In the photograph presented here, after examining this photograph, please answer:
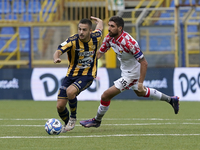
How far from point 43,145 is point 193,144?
1770 millimetres

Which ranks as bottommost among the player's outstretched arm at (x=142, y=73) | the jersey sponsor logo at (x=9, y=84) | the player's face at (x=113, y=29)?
the jersey sponsor logo at (x=9, y=84)

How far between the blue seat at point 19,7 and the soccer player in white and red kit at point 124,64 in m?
12.1

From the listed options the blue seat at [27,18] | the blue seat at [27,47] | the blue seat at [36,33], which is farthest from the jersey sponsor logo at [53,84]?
the blue seat at [27,18]

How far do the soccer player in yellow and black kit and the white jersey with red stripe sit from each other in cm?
31

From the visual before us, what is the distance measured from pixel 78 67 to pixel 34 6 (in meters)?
13.0

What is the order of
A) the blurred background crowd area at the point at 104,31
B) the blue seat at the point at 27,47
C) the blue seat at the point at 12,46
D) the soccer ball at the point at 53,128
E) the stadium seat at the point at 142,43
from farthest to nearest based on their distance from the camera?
the blue seat at the point at 12,46
the blue seat at the point at 27,47
the stadium seat at the point at 142,43
the blurred background crowd area at the point at 104,31
the soccer ball at the point at 53,128

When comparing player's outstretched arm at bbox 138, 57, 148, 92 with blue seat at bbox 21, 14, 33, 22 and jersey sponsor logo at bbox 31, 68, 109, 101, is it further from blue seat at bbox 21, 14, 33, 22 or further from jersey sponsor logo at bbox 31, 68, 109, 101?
blue seat at bbox 21, 14, 33, 22

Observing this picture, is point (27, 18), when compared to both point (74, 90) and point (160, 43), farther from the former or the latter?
point (74, 90)

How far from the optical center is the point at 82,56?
21.0ft

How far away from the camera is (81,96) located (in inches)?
537

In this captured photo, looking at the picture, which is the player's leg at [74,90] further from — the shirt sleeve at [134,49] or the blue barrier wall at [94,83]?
the blue barrier wall at [94,83]

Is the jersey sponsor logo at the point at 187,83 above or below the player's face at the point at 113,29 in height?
below

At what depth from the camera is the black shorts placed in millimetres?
6273

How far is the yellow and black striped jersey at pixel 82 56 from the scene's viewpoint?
6.37 metres
